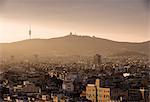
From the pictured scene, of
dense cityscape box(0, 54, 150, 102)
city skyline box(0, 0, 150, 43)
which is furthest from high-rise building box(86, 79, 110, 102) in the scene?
city skyline box(0, 0, 150, 43)

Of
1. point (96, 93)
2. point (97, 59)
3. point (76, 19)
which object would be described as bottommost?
point (96, 93)

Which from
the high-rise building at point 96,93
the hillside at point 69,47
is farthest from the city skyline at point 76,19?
the high-rise building at point 96,93

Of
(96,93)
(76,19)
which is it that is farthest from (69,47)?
(96,93)

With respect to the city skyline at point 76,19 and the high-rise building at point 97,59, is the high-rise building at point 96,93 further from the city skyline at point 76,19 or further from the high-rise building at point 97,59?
the city skyline at point 76,19

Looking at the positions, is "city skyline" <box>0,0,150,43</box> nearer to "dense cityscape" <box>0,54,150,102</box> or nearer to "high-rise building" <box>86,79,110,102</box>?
"dense cityscape" <box>0,54,150,102</box>

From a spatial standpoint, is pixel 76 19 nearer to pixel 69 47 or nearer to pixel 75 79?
pixel 69 47
